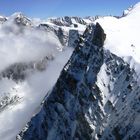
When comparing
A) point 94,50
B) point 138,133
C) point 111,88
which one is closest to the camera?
point 138,133

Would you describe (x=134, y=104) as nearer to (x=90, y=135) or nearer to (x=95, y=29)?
(x=90, y=135)

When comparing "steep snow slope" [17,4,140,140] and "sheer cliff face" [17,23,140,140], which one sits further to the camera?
"steep snow slope" [17,4,140,140]

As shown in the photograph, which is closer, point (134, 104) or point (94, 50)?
point (134, 104)

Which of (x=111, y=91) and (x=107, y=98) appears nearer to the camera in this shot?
(x=111, y=91)

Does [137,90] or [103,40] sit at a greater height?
[103,40]

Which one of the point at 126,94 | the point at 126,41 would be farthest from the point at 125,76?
the point at 126,41

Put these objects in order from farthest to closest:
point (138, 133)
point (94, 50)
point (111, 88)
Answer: point (94, 50) → point (111, 88) → point (138, 133)

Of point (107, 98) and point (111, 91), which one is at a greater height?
point (111, 91)

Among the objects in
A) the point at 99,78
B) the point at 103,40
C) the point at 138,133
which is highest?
the point at 103,40

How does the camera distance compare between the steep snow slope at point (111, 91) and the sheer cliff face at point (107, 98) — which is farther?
the steep snow slope at point (111, 91)
